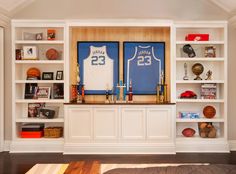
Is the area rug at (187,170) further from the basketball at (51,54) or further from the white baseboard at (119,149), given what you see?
the basketball at (51,54)

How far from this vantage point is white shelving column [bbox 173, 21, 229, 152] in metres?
5.80

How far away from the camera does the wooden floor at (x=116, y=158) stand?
505 cm

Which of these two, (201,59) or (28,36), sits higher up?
(28,36)

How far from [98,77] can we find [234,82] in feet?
8.49

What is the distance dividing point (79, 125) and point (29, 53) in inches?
64.7

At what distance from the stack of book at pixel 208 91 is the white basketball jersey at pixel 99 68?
1.75 metres

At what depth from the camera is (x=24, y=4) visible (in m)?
5.94

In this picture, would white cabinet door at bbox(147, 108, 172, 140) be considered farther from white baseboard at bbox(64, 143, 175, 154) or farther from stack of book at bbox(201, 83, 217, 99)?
stack of book at bbox(201, 83, 217, 99)

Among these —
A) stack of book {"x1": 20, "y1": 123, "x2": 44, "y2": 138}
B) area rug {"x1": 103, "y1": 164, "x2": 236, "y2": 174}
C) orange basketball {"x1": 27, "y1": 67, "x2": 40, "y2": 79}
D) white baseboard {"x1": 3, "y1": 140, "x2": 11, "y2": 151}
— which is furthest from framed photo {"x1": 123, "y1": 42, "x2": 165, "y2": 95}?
area rug {"x1": 103, "y1": 164, "x2": 236, "y2": 174}

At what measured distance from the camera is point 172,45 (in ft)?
19.0

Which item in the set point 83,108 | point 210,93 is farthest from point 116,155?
point 210,93

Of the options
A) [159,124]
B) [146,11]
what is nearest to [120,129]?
[159,124]

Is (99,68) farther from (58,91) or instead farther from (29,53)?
(29,53)

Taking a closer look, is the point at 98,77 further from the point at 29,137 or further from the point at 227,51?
the point at 227,51
